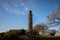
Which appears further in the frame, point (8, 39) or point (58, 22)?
point (58, 22)

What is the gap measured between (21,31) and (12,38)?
8.79m

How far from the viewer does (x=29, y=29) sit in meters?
40.2

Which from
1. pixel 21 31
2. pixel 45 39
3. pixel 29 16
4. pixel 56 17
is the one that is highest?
pixel 29 16

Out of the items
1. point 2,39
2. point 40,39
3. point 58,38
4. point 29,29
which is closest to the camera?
point 2,39

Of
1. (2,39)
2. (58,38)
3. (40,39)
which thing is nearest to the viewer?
(2,39)

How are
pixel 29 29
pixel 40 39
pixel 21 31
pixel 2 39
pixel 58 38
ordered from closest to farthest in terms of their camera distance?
pixel 2 39
pixel 40 39
pixel 58 38
pixel 21 31
pixel 29 29

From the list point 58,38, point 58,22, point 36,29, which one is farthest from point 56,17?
point 36,29

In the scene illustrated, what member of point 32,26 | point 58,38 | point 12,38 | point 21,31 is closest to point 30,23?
point 32,26

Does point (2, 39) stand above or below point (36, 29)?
below

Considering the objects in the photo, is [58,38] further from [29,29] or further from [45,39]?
[29,29]

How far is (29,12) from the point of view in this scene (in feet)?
135

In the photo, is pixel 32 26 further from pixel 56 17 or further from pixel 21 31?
pixel 56 17

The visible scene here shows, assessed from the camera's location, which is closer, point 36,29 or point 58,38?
point 58,38

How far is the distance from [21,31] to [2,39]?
33.4 feet
